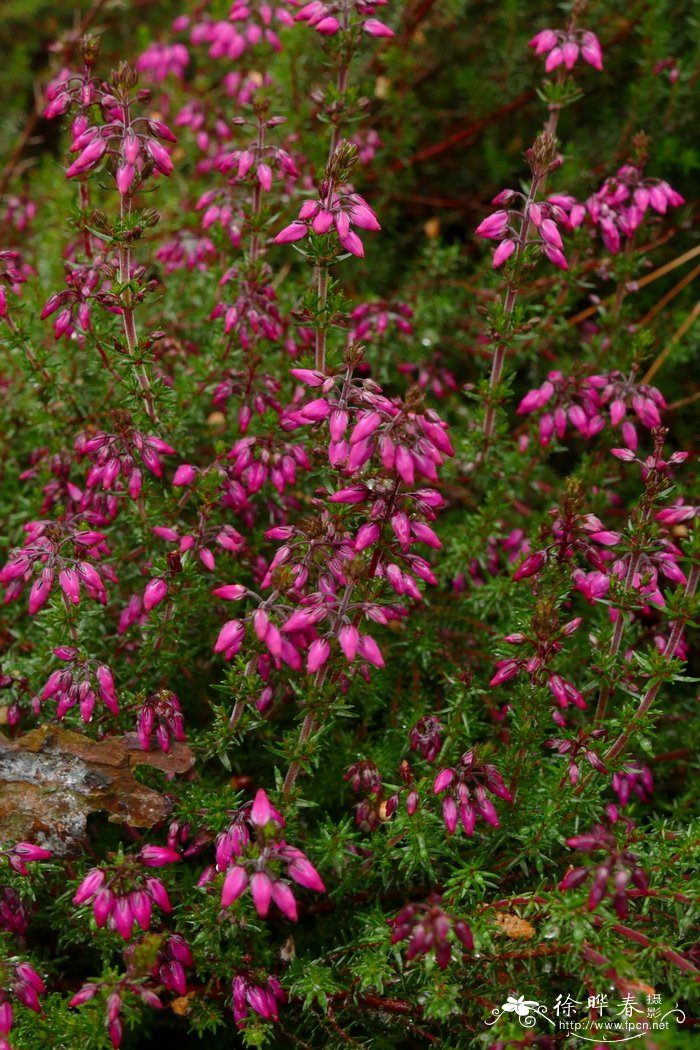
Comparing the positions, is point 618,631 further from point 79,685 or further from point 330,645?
point 79,685

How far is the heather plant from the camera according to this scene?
2857 mm

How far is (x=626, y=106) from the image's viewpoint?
580 cm

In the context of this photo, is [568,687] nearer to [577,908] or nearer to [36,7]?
[577,908]

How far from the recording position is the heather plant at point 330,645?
9.37 feet

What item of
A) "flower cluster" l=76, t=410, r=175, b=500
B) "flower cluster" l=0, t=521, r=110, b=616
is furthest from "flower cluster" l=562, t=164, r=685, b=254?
"flower cluster" l=0, t=521, r=110, b=616

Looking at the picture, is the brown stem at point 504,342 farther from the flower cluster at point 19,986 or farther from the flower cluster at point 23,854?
the flower cluster at point 19,986

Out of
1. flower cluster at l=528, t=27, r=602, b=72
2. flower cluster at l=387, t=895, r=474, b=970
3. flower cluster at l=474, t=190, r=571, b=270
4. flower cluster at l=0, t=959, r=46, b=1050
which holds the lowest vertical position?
flower cluster at l=0, t=959, r=46, b=1050

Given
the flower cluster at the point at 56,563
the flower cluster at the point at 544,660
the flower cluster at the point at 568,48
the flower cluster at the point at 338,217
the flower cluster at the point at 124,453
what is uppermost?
the flower cluster at the point at 568,48

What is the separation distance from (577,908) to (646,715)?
0.73 metres

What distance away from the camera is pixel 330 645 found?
110 inches

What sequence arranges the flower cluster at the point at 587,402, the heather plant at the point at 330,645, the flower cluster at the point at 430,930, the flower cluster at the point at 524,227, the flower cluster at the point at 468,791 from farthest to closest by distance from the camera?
the flower cluster at the point at 587,402 → the flower cluster at the point at 524,227 → the flower cluster at the point at 468,791 → the heather plant at the point at 330,645 → the flower cluster at the point at 430,930

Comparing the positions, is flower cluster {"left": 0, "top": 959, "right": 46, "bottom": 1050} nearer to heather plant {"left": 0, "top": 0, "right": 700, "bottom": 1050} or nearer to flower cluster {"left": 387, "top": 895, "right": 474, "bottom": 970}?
heather plant {"left": 0, "top": 0, "right": 700, "bottom": 1050}
